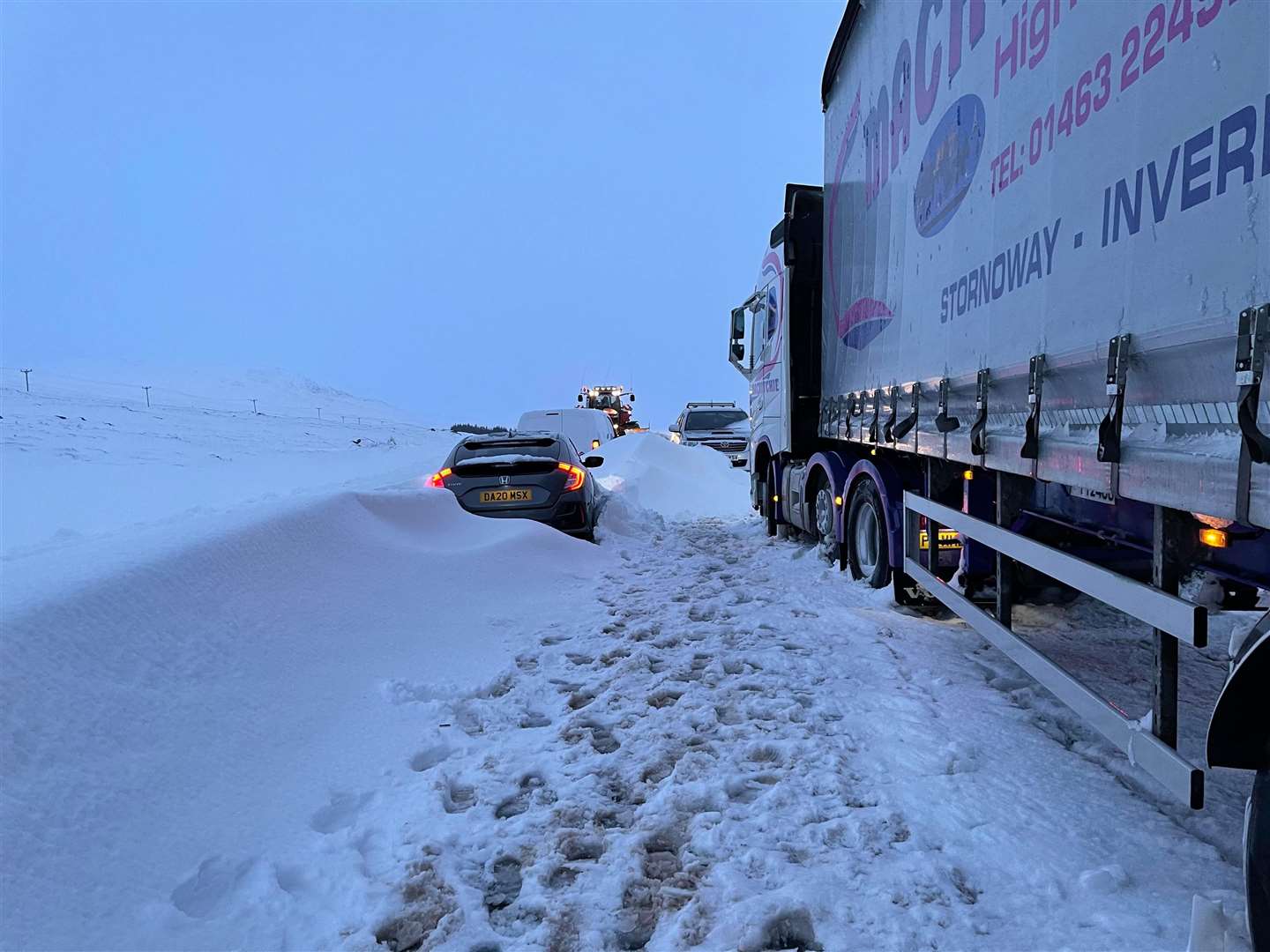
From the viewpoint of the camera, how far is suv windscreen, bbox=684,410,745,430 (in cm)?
2417

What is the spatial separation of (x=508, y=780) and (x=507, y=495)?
5312 mm

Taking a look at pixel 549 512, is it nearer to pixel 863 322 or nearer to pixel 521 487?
pixel 521 487

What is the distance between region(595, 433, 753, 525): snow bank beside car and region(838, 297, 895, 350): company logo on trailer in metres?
Result: 4.50

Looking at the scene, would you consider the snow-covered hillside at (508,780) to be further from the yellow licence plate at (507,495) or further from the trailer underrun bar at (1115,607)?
the yellow licence plate at (507,495)

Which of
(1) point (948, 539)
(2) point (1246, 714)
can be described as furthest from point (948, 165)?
(2) point (1246, 714)

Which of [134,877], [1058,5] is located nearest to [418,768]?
[134,877]

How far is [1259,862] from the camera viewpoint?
175cm

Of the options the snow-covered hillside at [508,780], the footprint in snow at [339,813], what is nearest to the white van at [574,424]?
the snow-covered hillside at [508,780]

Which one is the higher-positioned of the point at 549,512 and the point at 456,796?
the point at 549,512

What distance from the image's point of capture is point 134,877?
2.19 metres

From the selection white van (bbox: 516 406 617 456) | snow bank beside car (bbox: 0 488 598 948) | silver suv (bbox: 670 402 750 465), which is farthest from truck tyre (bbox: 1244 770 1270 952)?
silver suv (bbox: 670 402 750 465)

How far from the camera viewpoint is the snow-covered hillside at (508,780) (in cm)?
215

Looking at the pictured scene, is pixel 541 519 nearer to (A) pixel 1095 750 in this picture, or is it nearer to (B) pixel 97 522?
(A) pixel 1095 750

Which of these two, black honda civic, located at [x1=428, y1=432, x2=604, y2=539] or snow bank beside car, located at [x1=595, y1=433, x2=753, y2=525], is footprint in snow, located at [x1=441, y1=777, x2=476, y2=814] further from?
snow bank beside car, located at [x1=595, y1=433, x2=753, y2=525]
